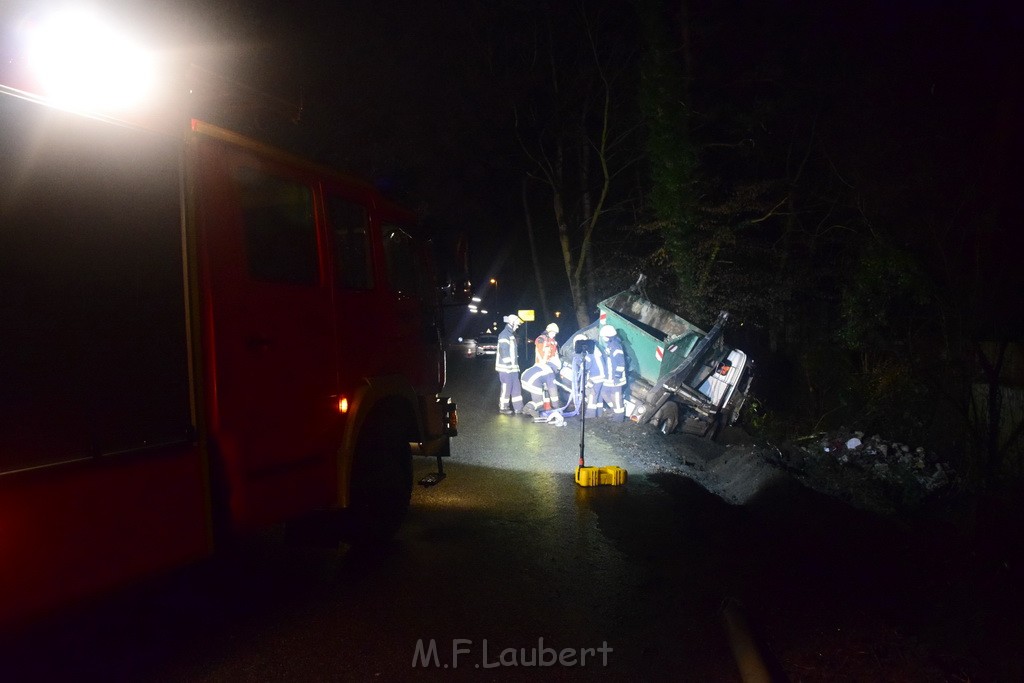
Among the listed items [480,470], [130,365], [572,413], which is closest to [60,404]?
[130,365]

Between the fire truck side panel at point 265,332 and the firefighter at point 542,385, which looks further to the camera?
the firefighter at point 542,385

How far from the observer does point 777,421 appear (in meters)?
11.3

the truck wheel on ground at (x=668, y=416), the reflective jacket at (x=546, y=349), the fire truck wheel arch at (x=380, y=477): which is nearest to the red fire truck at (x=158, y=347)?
the fire truck wheel arch at (x=380, y=477)

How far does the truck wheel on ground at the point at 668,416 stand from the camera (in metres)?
10.8

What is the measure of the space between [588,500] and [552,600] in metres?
2.56

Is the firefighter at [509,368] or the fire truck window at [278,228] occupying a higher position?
the fire truck window at [278,228]

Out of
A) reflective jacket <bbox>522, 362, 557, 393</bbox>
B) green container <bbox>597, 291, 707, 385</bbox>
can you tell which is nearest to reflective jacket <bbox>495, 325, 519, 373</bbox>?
reflective jacket <bbox>522, 362, 557, 393</bbox>

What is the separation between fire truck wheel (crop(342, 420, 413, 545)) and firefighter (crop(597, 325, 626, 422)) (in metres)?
6.76

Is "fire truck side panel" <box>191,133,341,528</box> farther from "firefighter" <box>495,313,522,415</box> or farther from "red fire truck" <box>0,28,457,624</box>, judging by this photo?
"firefighter" <box>495,313,522,415</box>

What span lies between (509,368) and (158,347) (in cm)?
942

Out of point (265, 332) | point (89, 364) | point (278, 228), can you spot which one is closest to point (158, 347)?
point (89, 364)

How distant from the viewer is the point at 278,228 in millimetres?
3893

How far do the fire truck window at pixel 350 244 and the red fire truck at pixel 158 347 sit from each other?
0.02m

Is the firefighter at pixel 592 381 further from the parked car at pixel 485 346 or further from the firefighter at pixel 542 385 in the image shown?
the parked car at pixel 485 346
